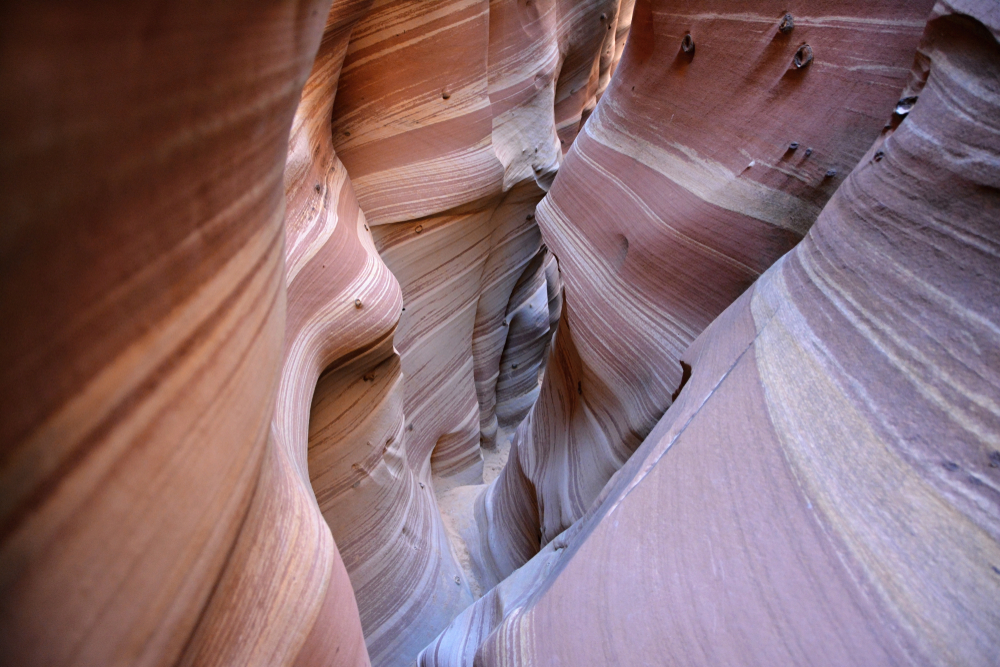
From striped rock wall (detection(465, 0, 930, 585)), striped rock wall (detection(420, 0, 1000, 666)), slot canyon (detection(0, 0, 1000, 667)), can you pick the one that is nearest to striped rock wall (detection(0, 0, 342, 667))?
slot canyon (detection(0, 0, 1000, 667))

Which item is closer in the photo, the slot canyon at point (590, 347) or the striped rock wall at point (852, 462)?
the slot canyon at point (590, 347)

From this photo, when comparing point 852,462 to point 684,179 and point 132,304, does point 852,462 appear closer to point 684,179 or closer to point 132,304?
point 132,304

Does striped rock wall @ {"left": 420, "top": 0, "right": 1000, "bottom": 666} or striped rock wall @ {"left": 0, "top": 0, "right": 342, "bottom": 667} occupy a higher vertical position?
striped rock wall @ {"left": 0, "top": 0, "right": 342, "bottom": 667}

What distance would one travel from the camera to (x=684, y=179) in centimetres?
136

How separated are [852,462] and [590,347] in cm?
101

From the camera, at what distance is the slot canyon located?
1.08ft

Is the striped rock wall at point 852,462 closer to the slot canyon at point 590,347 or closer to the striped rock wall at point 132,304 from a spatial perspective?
the slot canyon at point 590,347

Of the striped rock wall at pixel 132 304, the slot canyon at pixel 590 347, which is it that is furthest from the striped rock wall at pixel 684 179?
the striped rock wall at pixel 132 304

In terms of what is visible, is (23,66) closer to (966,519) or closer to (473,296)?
(966,519)

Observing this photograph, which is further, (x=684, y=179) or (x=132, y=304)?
(x=684, y=179)

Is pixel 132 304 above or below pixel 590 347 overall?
below

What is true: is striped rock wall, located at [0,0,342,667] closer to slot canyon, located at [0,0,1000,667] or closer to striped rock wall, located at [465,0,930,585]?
slot canyon, located at [0,0,1000,667]

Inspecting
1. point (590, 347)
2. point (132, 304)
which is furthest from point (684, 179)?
point (132, 304)

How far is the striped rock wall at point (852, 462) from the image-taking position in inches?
19.8
